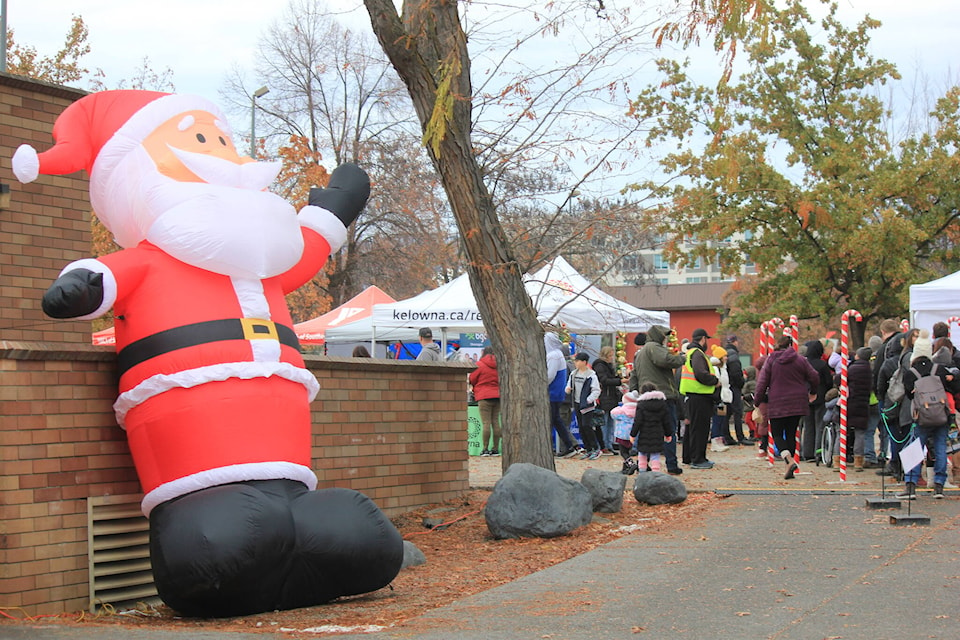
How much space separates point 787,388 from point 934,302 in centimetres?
426

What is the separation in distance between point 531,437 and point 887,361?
14.3 ft

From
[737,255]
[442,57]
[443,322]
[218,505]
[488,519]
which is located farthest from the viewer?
[737,255]

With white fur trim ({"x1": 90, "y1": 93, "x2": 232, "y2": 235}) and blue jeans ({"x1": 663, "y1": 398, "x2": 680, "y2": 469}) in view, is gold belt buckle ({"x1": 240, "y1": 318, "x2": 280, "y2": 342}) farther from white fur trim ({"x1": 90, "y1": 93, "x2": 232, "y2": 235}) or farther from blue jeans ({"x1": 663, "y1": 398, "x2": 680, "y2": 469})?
blue jeans ({"x1": 663, "y1": 398, "x2": 680, "y2": 469})

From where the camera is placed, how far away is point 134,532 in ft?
22.4

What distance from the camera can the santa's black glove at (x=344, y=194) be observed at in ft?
25.9

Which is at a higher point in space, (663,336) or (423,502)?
(663,336)

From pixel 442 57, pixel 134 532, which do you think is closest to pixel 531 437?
pixel 442 57

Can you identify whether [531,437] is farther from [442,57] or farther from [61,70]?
[61,70]

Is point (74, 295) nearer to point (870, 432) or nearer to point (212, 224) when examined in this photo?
point (212, 224)

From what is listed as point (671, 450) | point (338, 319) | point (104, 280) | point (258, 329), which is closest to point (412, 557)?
point (258, 329)

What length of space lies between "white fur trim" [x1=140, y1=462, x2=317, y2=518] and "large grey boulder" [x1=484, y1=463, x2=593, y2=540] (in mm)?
2848

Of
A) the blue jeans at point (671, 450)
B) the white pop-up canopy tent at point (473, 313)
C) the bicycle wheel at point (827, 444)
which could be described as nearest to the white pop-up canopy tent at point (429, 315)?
the white pop-up canopy tent at point (473, 313)

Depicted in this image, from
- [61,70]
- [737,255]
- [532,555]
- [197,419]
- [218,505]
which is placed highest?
[61,70]

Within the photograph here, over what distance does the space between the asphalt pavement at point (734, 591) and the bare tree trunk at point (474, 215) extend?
1681 mm
